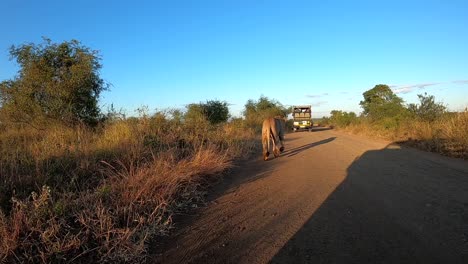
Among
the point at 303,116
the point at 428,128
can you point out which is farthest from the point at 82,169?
the point at 303,116

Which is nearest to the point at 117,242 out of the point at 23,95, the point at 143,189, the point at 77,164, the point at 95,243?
the point at 95,243

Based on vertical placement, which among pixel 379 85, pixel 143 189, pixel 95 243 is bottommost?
pixel 95 243

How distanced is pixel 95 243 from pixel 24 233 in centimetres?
76

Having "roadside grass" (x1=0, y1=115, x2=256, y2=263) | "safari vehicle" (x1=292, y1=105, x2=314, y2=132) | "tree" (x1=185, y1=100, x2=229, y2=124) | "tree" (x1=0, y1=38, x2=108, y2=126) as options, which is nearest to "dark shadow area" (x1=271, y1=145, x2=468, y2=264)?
"roadside grass" (x1=0, y1=115, x2=256, y2=263)

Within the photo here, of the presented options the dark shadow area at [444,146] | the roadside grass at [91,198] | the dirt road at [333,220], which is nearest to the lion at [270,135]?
the roadside grass at [91,198]

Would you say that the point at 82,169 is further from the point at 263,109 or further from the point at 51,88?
the point at 263,109

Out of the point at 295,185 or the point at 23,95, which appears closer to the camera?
the point at 295,185

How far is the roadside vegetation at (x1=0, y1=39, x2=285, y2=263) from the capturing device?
12.2ft

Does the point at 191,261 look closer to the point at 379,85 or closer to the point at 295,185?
the point at 295,185

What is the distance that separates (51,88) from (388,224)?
12479 mm

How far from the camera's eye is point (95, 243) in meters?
3.82

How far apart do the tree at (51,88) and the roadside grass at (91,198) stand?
2.96m

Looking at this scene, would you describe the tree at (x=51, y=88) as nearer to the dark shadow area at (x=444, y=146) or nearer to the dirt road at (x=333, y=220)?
the dirt road at (x=333, y=220)

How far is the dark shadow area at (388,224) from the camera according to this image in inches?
142
